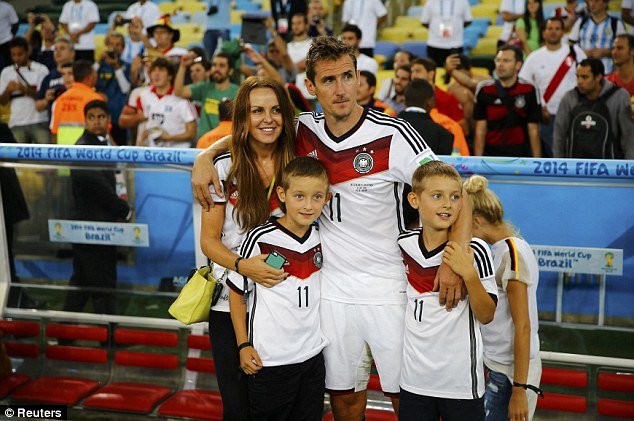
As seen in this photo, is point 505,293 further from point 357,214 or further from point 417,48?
point 417,48

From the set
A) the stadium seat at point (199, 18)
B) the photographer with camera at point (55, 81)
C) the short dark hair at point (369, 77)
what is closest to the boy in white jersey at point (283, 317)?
the short dark hair at point (369, 77)

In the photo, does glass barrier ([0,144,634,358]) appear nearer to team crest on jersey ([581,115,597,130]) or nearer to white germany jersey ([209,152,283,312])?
white germany jersey ([209,152,283,312])

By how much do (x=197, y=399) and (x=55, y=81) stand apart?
650cm

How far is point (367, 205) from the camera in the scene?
10.7 ft

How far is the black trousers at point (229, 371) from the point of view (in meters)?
3.46

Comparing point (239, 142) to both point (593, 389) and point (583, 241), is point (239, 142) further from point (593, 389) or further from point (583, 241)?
point (593, 389)

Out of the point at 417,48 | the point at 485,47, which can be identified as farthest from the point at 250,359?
the point at 485,47

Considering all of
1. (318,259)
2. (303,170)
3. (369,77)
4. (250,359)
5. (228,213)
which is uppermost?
(369,77)

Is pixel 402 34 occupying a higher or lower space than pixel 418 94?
higher

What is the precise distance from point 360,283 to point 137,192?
196 centimetres

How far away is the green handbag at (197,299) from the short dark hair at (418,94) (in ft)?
9.94

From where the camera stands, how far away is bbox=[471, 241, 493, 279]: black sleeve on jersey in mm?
3033

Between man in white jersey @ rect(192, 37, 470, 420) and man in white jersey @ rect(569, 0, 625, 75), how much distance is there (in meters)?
6.48

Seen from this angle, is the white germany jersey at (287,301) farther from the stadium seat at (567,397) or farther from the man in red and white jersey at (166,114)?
the man in red and white jersey at (166,114)
